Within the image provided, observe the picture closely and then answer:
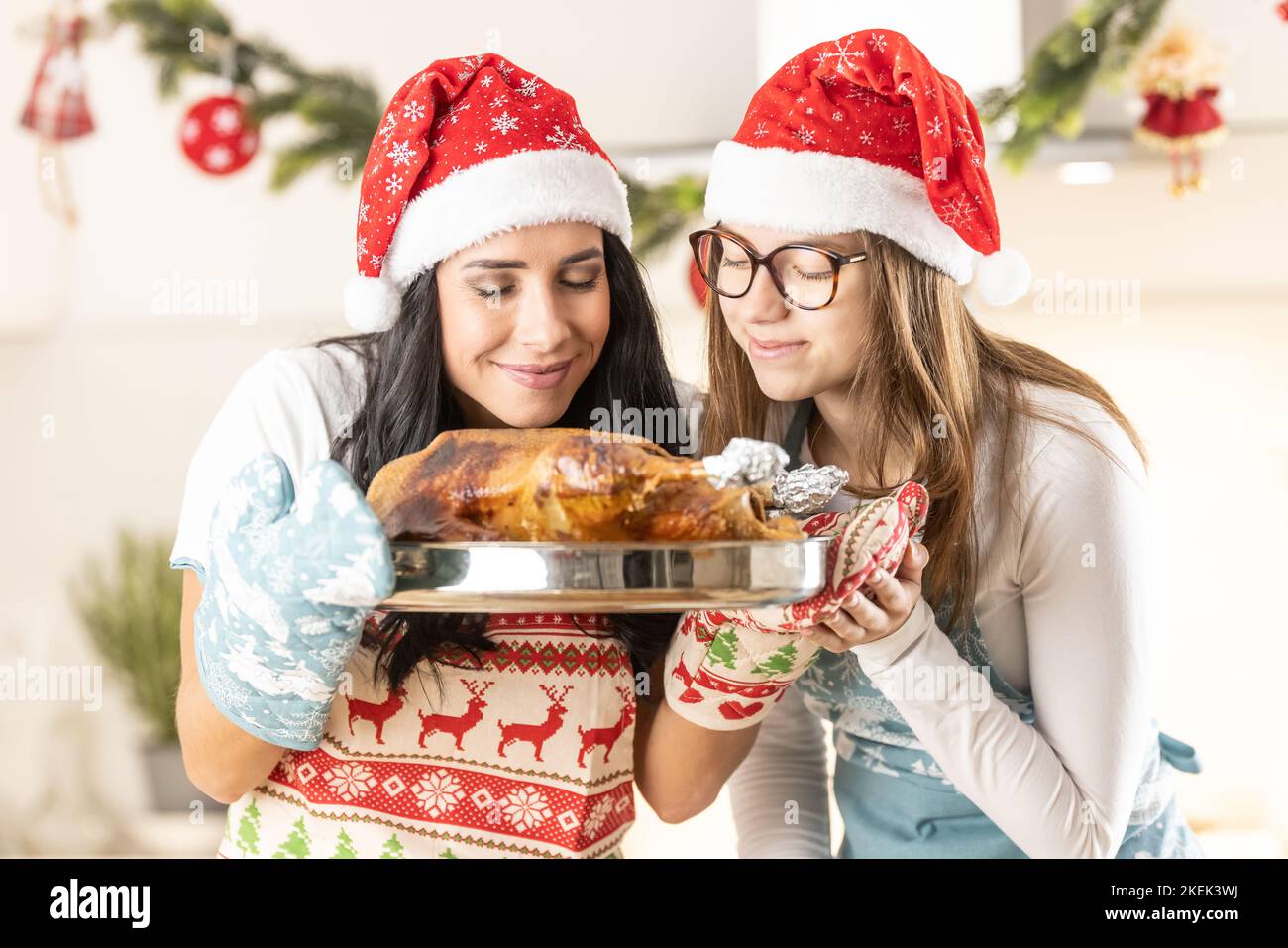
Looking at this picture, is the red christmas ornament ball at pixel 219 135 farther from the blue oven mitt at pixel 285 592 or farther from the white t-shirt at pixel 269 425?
the blue oven mitt at pixel 285 592

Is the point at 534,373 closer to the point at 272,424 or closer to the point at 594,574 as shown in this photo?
the point at 272,424

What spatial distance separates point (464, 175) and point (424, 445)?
21cm

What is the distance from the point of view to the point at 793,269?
961 mm

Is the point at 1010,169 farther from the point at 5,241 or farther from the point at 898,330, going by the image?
the point at 5,241

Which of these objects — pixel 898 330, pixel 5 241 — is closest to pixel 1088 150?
pixel 898 330

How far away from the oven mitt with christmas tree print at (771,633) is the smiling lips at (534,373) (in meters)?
0.21

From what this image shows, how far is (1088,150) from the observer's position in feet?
6.13

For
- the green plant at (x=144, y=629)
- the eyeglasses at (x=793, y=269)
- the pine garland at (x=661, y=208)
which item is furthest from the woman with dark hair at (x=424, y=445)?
the green plant at (x=144, y=629)

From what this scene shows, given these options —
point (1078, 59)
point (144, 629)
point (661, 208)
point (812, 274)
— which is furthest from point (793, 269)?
point (144, 629)

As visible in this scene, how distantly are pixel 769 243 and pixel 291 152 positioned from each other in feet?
3.06

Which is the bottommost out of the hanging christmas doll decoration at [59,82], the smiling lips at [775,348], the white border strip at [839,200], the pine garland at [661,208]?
the smiling lips at [775,348]

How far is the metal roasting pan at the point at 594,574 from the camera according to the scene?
58 cm

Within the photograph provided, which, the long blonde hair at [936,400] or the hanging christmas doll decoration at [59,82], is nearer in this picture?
the long blonde hair at [936,400]

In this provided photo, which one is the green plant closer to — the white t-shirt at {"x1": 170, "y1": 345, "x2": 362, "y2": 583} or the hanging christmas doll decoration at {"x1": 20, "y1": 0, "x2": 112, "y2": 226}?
the hanging christmas doll decoration at {"x1": 20, "y1": 0, "x2": 112, "y2": 226}
